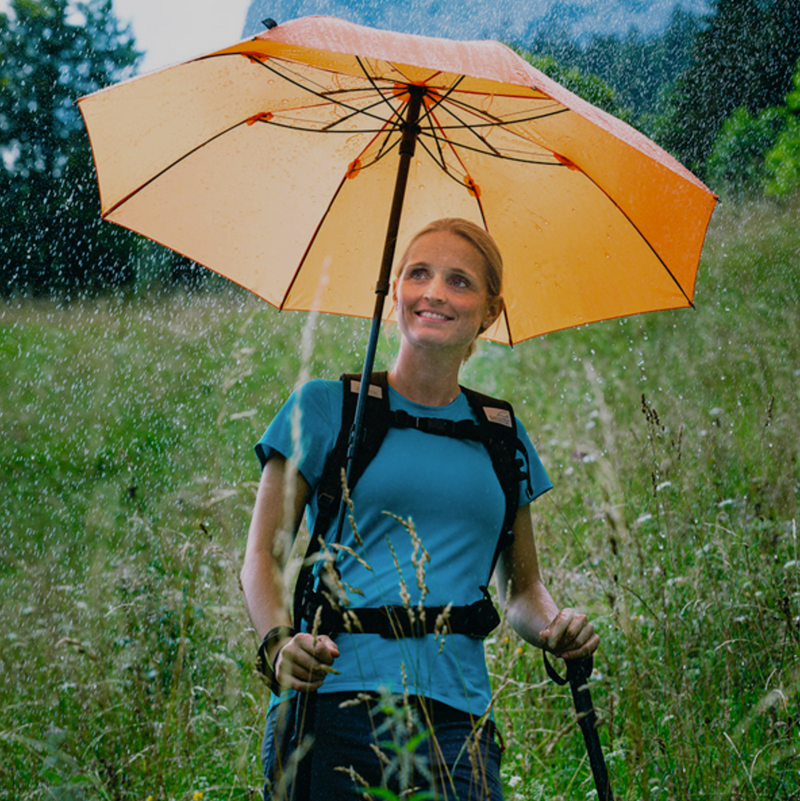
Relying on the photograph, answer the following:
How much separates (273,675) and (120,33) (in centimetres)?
3135

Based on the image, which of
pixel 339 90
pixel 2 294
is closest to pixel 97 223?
pixel 2 294

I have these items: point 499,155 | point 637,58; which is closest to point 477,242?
point 499,155

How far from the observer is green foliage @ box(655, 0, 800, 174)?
810 inches

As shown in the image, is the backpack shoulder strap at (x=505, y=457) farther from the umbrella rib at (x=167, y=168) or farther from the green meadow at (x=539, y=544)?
the umbrella rib at (x=167, y=168)

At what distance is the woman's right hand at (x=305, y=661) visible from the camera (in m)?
1.50

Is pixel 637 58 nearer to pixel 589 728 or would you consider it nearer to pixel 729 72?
pixel 729 72

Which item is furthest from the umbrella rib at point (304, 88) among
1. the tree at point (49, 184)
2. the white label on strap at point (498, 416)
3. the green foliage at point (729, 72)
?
the tree at point (49, 184)

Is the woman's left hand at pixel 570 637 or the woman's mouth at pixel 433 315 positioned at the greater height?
the woman's mouth at pixel 433 315

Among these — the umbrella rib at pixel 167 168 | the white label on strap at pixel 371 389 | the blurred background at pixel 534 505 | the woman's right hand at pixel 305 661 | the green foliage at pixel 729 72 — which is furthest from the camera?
the green foliage at pixel 729 72

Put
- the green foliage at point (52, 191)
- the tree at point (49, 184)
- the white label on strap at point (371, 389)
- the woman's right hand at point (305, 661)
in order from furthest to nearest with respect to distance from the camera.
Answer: the tree at point (49, 184)
the green foliage at point (52, 191)
the white label on strap at point (371, 389)
the woman's right hand at point (305, 661)

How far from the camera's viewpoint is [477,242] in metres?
2.29

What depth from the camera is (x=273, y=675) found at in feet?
5.37

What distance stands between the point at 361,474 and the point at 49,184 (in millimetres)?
24709

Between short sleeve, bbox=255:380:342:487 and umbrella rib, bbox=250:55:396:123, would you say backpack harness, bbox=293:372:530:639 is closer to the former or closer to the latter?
short sleeve, bbox=255:380:342:487
